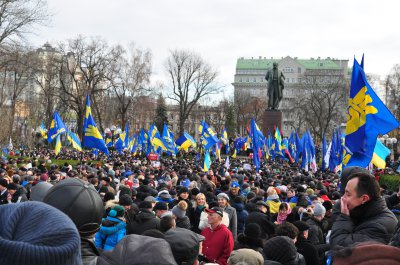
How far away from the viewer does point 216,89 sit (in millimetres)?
62438

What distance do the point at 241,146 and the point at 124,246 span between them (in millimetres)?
41913

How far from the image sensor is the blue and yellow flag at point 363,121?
726 centimetres

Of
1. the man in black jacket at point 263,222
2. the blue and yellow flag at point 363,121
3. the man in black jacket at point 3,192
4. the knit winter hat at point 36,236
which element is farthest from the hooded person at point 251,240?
the man in black jacket at point 3,192

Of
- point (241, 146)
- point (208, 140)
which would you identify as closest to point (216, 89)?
point (241, 146)

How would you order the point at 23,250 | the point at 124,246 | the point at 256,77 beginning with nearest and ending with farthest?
the point at 23,250
the point at 124,246
the point at 256,77

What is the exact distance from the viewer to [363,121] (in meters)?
7.46

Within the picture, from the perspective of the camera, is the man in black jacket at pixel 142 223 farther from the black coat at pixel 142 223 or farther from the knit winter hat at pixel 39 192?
the knit winter hat at pixel 39 192

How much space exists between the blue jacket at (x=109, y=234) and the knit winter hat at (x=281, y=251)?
6.02ft

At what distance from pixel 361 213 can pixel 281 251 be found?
1289 mm

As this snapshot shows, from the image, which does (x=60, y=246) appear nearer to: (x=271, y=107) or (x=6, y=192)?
(x=6, y=192)

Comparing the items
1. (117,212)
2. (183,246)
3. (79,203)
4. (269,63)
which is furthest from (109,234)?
(269,63)

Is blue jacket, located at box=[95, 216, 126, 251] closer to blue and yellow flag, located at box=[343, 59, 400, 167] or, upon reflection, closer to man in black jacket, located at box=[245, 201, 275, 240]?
man in black jacket, located at box=[245, 201, 275, 240]

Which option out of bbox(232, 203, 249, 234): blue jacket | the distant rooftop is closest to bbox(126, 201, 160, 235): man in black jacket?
bbox(232, 203, 249, 234): blue jacket

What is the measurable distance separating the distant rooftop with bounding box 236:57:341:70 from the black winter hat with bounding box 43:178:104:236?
129 metres
